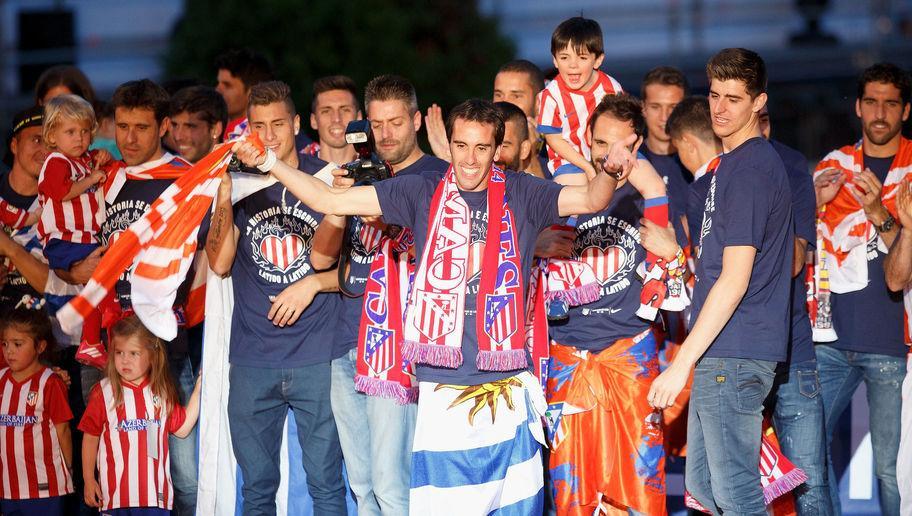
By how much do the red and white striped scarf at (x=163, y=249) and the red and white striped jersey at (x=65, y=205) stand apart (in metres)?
1.22

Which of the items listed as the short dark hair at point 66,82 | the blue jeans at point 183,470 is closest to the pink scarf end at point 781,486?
the blue jeans at point 183,470

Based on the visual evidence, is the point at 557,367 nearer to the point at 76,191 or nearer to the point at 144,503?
the point at 144,503

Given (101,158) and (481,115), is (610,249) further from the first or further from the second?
(101,158)

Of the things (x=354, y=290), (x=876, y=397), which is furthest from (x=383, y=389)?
(x=876, y=397)

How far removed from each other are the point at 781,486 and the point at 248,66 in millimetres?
4322

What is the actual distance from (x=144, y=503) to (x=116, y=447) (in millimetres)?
316

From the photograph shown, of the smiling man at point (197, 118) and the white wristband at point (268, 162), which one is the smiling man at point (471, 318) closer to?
the white wristband at point (268, 162)

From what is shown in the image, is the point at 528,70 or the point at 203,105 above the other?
the point at 528,70

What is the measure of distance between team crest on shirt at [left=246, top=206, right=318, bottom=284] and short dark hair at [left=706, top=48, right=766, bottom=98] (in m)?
2.07

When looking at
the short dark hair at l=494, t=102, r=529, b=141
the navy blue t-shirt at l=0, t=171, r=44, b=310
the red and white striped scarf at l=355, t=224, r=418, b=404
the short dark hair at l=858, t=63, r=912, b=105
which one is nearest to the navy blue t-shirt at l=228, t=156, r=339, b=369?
the red and white striped scarf at l=355, t=224, r=418, b=404

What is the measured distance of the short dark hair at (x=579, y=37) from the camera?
19.6 feet

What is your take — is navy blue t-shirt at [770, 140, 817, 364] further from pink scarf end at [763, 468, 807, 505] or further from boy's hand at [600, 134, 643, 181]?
boy's hand at [600, 134, 643, 181]

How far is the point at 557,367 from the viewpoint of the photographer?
5727mm

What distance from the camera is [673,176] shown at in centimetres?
639
